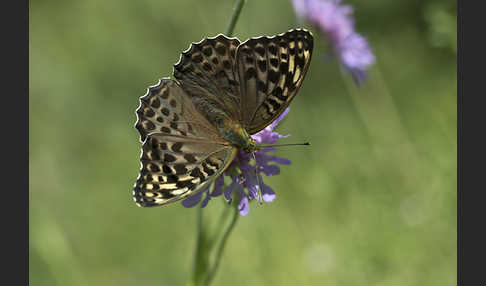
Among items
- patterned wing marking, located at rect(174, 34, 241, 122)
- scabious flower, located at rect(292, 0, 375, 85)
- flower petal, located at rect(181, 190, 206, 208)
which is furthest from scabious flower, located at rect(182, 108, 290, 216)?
scabious flower, located at rect(292, 0, 375, 85)

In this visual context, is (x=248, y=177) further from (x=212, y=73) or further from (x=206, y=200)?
(x=212, y=73)

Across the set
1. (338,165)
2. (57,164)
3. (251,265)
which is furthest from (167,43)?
(251,265)

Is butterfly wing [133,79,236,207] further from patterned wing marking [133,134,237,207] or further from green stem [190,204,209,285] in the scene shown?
green stem [190,204,209,285]

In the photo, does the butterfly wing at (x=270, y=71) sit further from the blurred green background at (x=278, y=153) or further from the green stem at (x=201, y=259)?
the blurred green background at (x=278, y=153)

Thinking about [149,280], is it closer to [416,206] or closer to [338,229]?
[338,229]

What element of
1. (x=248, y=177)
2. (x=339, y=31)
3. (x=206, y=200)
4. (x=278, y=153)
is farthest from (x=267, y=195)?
(x=278, y=153)

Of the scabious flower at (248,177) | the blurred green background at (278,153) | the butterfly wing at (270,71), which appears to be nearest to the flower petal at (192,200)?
the scabious flower at (248,177)
